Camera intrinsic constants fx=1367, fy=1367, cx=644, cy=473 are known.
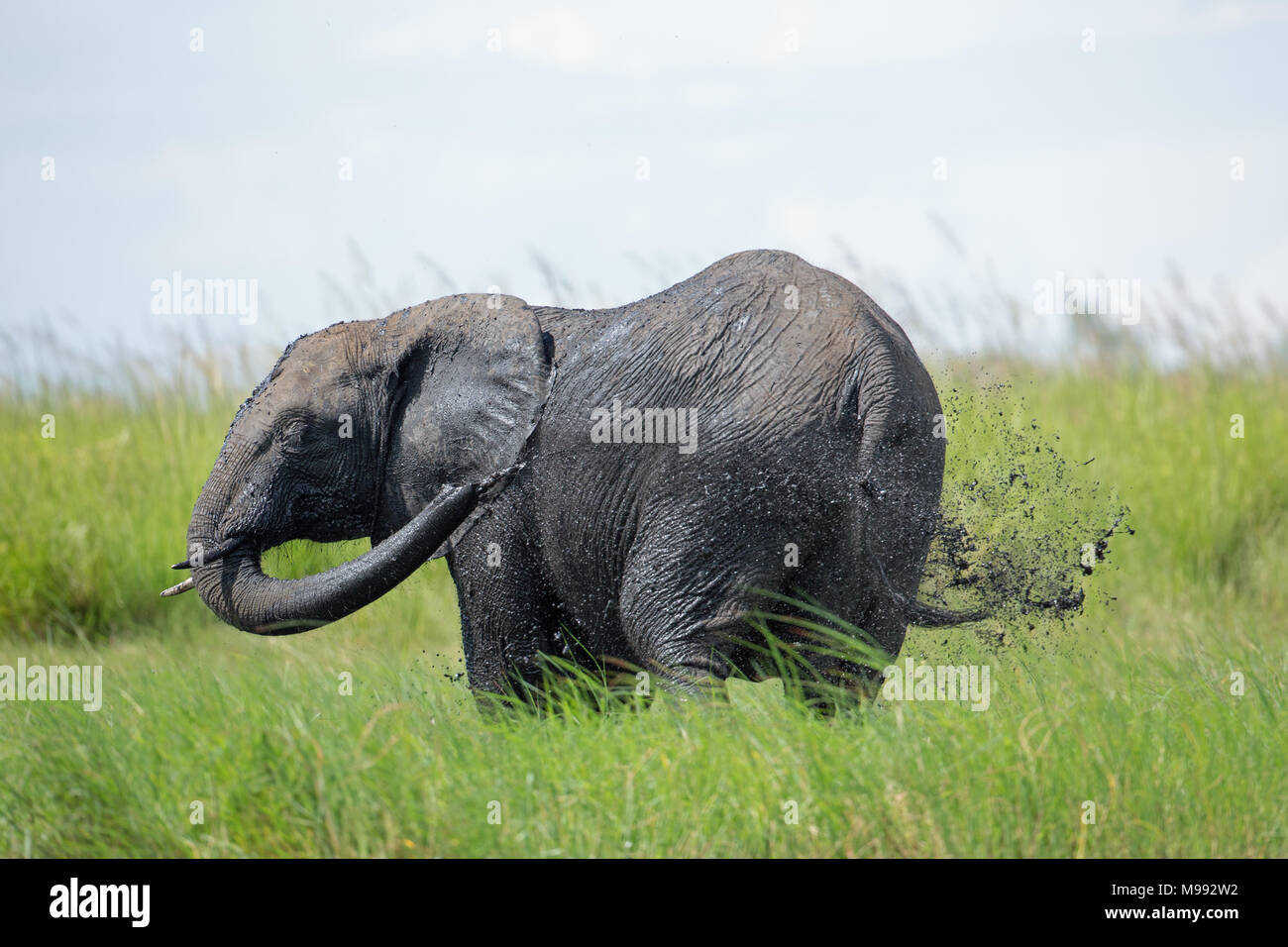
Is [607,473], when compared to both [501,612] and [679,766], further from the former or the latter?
[679,766]

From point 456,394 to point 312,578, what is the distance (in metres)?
0.77

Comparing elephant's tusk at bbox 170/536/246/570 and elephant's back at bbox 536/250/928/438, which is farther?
elephant's tusk at bbox 170/536/246/570

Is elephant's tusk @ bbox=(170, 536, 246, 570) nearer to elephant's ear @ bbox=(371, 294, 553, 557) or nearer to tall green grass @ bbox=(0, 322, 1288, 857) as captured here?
tall green grass @ bbox=(0, 322, 1288, 857)

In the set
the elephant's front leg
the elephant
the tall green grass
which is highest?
the elephant

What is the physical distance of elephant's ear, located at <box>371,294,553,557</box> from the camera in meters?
4.38

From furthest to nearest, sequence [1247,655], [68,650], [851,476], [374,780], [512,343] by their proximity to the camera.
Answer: [68,650] < [1247,655] < [512,343] < [851,476] < [374,780]

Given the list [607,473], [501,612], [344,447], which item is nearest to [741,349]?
[607,473]

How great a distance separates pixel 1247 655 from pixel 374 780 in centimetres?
326

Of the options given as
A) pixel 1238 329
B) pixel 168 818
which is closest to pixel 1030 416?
pixel 1238 329

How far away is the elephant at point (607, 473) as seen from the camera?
4016mm

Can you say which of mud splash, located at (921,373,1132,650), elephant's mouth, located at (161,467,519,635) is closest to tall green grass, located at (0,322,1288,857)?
mud splash, located at (921,373,1132,650)

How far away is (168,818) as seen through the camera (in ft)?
11.2

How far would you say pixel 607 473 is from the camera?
421 centimetres
